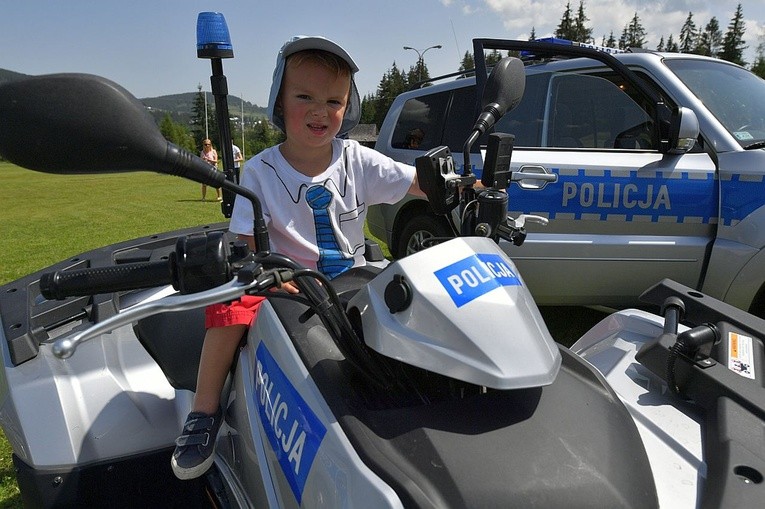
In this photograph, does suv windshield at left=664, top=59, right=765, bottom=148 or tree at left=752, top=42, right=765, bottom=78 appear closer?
suv windshield at left=664, top=59, right=765, bottom=148

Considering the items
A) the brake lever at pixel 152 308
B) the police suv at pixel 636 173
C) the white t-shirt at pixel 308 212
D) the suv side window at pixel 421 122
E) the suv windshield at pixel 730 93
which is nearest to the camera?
the brake lever at pixel 152 308

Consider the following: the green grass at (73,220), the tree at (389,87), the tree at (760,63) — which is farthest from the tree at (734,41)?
the green grass at (73,220)

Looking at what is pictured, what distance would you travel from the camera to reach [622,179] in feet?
12.4

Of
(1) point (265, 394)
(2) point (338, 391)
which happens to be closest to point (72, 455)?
(1) point (265, 394)

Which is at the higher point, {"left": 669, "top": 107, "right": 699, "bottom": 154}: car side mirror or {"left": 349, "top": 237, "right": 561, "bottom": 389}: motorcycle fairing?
{"left": 669, "top": 107, "right": 699, "bottom": 154}: car side mirror

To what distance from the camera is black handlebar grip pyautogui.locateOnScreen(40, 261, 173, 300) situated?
100 centimetres

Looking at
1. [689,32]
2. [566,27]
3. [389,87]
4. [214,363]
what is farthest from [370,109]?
[214,363]

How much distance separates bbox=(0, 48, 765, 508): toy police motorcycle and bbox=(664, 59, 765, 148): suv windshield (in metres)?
2.67

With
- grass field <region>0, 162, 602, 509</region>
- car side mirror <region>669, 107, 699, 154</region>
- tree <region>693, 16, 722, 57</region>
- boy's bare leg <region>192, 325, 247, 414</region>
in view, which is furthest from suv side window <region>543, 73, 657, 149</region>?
tree <region>693, 16, 722, 57</region>

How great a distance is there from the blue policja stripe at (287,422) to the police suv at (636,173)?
2.63m

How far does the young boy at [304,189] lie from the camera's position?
161 cm

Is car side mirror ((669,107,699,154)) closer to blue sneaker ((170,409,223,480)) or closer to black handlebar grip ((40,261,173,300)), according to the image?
blue sneaker ((170,409,223,480))

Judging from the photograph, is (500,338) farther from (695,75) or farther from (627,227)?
(695,75)

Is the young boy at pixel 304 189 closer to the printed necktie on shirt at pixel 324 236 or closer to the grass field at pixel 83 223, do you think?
the printed necktie on shirt at pixel 324 236
